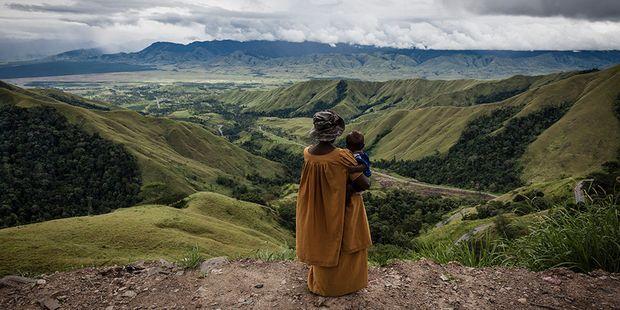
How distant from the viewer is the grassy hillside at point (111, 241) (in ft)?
87.8

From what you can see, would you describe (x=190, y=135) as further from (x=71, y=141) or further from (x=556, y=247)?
(x=556, y=247)

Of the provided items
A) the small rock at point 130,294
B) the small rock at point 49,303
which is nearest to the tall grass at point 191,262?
the small rock at point 130,294

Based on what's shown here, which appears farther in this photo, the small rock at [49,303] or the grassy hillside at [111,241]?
the grassy hillside at [111,241]

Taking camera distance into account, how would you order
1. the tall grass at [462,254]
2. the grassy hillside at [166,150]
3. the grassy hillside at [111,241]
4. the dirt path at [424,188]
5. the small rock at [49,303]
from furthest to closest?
1. the dirt path at [424,188]
2. the grassy hillside at [166,150]
3. the grassy hillside at [111,241]
4. the tall grass at [462,254]
5. the small rock at [49,303]

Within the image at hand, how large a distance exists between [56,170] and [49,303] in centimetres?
12683

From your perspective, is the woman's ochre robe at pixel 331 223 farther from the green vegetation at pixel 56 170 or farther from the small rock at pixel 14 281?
the green vegetation at pixel 56 170

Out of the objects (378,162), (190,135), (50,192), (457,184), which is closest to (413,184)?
(457,184)

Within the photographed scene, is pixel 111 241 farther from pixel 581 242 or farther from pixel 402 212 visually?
pixel 402 212

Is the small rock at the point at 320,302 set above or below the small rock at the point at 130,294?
above

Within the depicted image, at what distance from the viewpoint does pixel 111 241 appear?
37.7 m

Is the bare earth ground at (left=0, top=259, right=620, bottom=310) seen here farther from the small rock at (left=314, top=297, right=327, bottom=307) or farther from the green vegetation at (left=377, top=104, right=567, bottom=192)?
the green vegetation at (left=377, top=104, right=567, bottom=192)

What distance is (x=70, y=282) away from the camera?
35.3 feet

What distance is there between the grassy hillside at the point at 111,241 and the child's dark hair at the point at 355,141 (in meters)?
14.9

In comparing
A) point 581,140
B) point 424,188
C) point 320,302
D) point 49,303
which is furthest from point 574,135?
point 49,303
